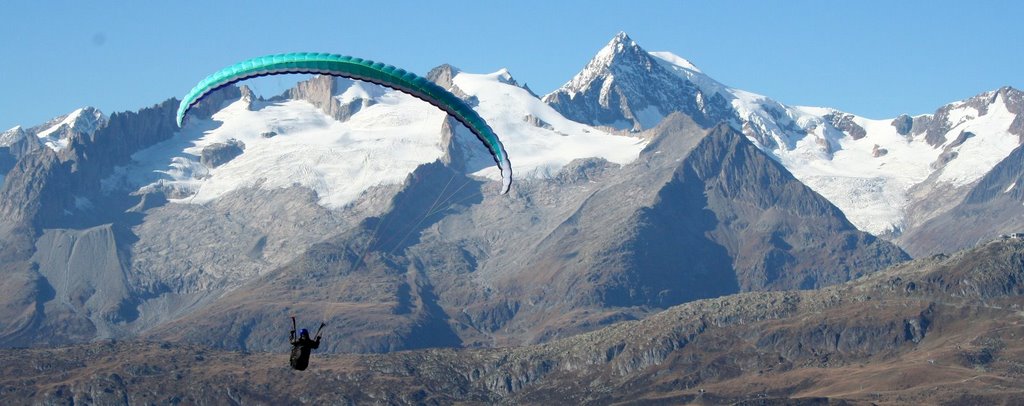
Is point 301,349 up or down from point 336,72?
down

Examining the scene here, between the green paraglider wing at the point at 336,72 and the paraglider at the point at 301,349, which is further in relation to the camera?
the green paraglider wing at the point at 336,72

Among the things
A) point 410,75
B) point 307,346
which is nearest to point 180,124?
point 410,75

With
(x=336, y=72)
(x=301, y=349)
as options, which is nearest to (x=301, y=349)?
(x=301, y=349)

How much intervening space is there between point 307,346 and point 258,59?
26.6 meters

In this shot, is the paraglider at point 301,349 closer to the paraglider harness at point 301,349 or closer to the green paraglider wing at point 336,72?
the paraglider harness at point 301,349

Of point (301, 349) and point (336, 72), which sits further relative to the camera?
point (336, 72)

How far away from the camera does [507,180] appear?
153 metres

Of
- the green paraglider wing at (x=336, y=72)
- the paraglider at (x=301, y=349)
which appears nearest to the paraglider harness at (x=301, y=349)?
the paraglider at (x=301, y=349)

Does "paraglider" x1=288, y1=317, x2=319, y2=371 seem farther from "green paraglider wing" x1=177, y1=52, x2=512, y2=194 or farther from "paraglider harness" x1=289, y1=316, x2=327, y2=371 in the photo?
"green paraglider wing" x1=177, y1=52, x2=512, y2=194

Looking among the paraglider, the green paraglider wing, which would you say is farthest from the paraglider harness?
the green paraglider wing

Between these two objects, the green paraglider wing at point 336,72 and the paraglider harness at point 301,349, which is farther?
the green paraglider wing at point 336,72

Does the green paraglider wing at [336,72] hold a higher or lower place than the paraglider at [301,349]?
higher

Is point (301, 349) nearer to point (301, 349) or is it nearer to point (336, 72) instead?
point (301, 349)

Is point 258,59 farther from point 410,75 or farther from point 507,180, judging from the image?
point 507,180
